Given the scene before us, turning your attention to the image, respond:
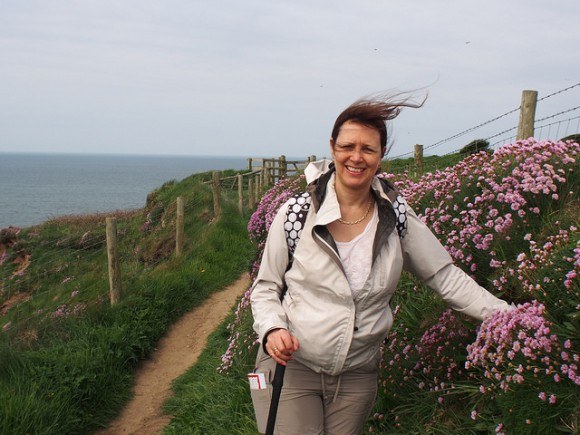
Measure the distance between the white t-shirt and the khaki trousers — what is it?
0.47m

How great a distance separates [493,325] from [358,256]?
2.53 feet

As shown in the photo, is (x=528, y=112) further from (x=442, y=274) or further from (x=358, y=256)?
(x=358, y=256)

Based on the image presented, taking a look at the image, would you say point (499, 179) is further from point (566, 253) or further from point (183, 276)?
point (183, 276)

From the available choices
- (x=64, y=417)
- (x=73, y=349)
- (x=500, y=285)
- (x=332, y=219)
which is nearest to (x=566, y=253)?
(x=500, y=285)

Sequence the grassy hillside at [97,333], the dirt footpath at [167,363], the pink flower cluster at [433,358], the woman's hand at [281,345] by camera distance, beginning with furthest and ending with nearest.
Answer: the dirt footpath at [167,363], the grassy hillside at [97,333], the pink flower cluster at [433,358], the woman's hand at [281,345]

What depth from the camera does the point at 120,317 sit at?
8180 mm

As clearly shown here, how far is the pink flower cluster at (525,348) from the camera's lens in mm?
2760

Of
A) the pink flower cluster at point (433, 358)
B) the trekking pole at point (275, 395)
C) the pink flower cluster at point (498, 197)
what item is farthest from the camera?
the pink flower cluster at point (498, 197)

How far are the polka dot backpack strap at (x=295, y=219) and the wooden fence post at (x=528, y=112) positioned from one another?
4.71 metres

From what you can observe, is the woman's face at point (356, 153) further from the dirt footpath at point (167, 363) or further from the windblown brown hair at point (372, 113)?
the dirt footpath at point (167, 363)

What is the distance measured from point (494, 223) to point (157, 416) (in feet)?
14.5

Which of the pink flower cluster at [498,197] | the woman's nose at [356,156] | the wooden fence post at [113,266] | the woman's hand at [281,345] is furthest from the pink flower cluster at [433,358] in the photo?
the wooden fence post at [113,266]

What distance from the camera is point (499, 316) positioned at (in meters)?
2.94

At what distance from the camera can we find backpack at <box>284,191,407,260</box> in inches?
113
